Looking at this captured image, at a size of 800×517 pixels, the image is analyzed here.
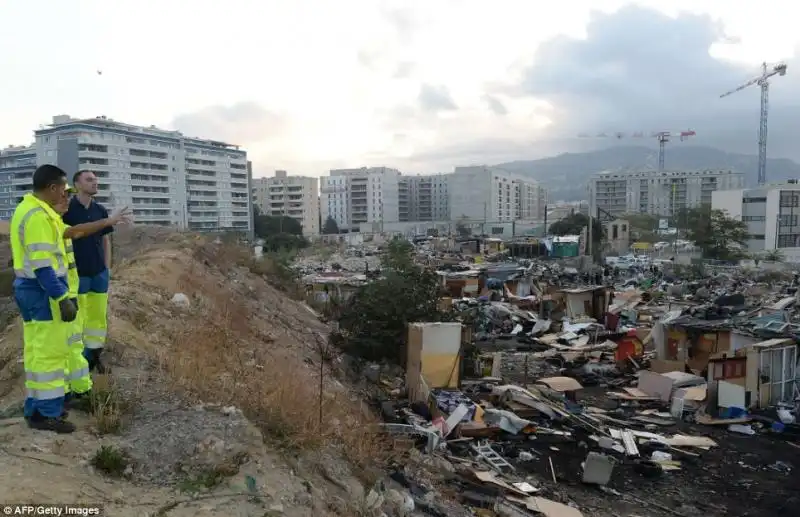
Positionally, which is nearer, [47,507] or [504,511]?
[47,507]

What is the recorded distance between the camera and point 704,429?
9.06 metres

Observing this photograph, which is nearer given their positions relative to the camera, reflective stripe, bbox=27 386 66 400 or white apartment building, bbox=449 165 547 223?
reflective stripe, bbox=27 386 66 400

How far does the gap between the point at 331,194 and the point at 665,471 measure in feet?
337

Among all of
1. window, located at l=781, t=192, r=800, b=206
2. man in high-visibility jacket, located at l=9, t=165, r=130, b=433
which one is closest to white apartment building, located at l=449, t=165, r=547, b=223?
window, located at l=781, t=192, r=800, b=206

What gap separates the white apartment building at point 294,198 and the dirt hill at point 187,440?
272 feet

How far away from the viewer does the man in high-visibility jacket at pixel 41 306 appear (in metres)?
3.39

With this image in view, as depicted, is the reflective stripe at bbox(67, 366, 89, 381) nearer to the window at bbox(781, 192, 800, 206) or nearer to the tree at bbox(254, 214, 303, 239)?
the window at bbox(781, 192, 800, 206)

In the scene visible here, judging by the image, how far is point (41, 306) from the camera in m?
3.41

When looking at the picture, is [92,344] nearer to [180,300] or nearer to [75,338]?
[75,338]

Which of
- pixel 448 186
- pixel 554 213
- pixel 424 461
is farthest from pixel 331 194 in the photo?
pixel 424 461

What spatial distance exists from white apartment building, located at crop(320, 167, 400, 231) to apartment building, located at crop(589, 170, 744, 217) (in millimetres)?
36138

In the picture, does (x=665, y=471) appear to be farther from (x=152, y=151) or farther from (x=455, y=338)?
(x=152, y=151)

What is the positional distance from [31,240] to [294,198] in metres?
88.0

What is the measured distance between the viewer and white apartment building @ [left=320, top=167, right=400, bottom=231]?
10162 centimetres
